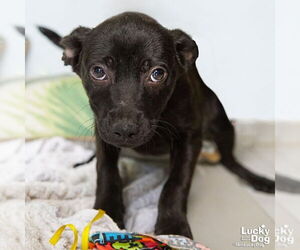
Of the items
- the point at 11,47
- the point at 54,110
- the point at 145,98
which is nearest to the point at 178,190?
the point at 145,98

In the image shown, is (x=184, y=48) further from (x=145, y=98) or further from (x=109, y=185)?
(x=109, y=185)

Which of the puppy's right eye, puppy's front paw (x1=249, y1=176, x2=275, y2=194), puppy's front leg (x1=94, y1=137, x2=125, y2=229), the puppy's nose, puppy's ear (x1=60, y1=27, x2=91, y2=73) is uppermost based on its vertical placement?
puppy's ear (x1=60, y1=27, x2=91, y2=73)

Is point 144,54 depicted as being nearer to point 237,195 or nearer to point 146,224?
point 146,224

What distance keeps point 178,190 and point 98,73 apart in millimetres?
596

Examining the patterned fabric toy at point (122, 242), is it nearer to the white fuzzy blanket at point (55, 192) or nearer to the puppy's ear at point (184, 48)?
the white fuzzy blanket at point (55, 192)

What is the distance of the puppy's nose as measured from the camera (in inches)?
63.8

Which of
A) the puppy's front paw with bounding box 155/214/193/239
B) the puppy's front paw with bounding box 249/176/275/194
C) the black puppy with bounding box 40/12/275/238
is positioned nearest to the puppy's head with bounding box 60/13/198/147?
the black puppy with bounding box 40/12/275/238

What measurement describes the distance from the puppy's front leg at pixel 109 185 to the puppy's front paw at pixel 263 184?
2.43 ft

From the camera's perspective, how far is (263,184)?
246 cm

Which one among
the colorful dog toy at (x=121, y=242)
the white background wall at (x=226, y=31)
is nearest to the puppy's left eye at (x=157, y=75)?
the white background wall at (x=226, y=31)

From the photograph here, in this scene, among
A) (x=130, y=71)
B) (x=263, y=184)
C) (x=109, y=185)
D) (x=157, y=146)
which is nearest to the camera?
(x=130, y=71)

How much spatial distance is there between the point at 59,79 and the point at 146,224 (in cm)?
122

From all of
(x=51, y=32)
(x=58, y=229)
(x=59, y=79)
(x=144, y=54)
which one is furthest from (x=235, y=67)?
(x=59, y=79)

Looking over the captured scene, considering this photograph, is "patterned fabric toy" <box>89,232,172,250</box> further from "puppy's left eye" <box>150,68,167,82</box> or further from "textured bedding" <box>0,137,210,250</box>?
"puppy's left eye" <box>150,68,167,82</box>
